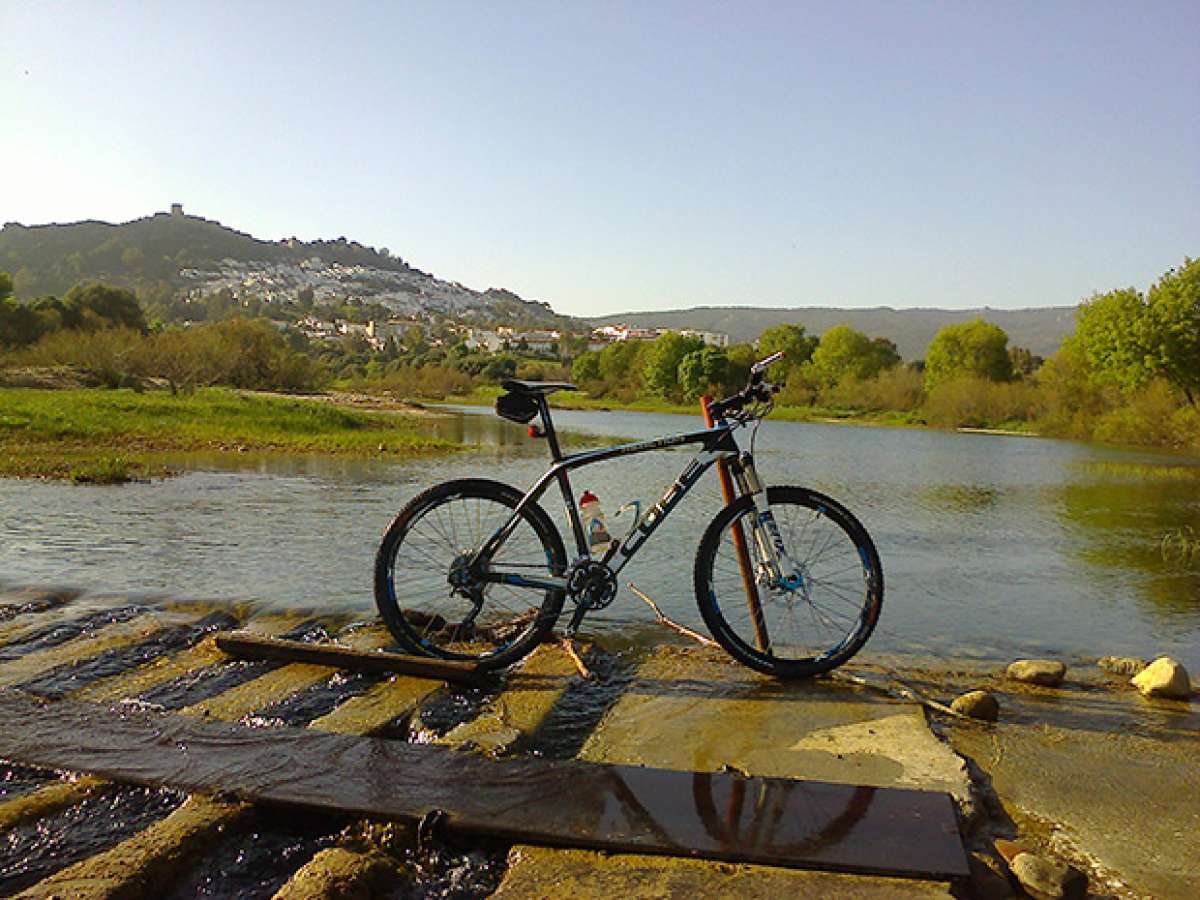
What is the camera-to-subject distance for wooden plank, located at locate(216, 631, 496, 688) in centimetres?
457

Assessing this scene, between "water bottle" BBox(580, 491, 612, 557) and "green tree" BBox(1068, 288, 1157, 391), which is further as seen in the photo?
"green tree" BBox(1068, 288, 1157, 391)

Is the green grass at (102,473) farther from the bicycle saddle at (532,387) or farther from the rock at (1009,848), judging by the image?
the rock at (1009,848)

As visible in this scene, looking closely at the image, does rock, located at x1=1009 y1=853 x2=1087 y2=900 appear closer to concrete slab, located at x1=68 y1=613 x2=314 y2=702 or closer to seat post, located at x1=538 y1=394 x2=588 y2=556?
seat post, located at x1=538 y1=394 x2=588 y2=556

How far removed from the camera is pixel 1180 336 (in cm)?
5031

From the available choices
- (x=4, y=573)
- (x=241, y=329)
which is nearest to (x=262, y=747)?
(x=4, y=573)

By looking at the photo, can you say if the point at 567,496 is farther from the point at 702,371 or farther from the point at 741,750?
the point at 702,371

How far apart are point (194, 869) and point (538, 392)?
2.93 meters

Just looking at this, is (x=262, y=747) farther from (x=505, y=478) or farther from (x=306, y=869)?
(x=505, y=478)

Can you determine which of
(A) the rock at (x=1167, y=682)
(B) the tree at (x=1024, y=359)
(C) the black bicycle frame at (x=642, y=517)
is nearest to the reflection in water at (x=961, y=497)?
(A) the rock at (x=1167, y=682)

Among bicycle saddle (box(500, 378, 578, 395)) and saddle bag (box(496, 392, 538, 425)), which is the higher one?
bicycle saddle (box(500, 378, 578, 395))

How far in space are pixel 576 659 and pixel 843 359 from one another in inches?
4152

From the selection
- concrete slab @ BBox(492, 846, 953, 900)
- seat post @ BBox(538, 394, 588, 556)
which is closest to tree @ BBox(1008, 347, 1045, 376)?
seat post @ BBox(538, 394, 588, 556)

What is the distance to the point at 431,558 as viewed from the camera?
533 cm

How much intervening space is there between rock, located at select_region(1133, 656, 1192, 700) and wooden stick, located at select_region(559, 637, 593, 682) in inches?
128
